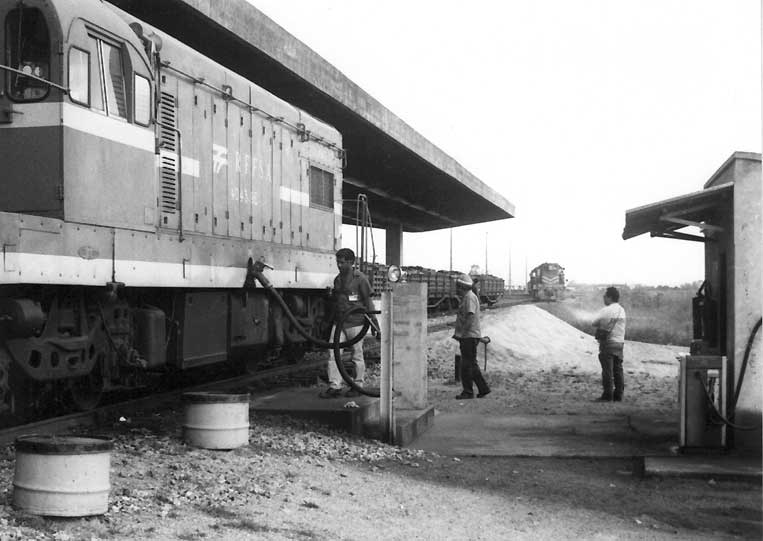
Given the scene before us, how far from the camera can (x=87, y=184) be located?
745 centimetres

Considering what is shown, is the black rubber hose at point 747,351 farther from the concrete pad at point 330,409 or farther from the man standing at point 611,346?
the man standing at point 611,346

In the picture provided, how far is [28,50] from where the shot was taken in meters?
7.26

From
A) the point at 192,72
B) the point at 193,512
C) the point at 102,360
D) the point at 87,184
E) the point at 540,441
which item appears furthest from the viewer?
the point at 192,72

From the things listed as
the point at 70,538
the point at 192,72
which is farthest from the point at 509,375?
the point at 70,538

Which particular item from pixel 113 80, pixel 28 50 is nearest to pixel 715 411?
pixel 113 80

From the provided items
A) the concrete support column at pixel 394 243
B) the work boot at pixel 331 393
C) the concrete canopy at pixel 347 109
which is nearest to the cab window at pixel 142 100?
the work boot at pixel 331 393

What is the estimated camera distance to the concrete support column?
41.0 m

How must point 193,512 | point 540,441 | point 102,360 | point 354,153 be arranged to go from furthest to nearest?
point 354,153 < point 540,441 < point 102,360 < point 193,512

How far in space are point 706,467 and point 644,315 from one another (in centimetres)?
4553

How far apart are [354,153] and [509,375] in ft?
39.9

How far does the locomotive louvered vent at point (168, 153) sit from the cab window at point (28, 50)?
1768 mm

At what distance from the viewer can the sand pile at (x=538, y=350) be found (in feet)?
58.9

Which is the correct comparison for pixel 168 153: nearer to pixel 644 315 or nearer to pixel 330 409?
pixel 330 409

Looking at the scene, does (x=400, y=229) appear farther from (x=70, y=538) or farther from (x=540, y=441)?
(x=70, y=538)
